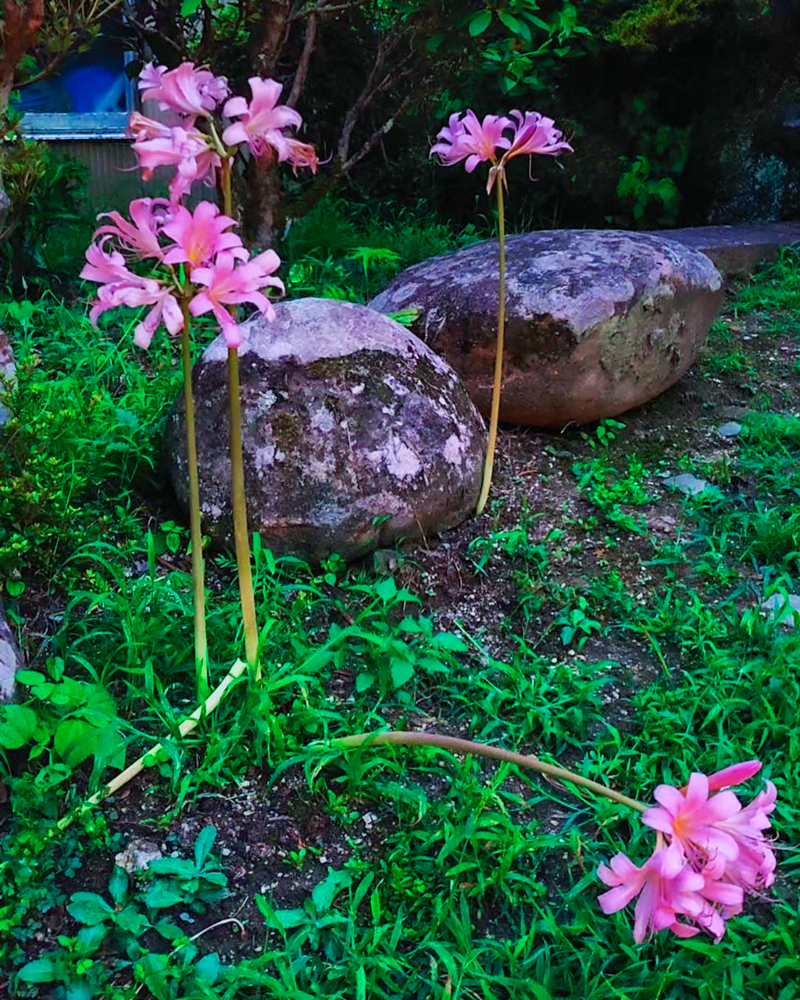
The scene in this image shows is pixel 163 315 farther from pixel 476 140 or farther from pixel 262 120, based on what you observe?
pixel 476 140

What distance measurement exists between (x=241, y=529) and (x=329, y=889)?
0.75 metres

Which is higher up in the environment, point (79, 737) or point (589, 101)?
point (589, 101)

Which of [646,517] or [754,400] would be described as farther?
[754,400]

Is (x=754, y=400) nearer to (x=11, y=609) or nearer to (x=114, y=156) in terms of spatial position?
(x=11, y=609)

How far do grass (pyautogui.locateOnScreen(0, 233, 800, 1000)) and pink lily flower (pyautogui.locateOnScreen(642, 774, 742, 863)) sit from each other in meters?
0.24

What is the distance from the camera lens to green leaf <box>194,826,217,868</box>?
69.4 inches

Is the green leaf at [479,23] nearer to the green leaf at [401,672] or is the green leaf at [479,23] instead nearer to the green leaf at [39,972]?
the green leaf at [401,672]

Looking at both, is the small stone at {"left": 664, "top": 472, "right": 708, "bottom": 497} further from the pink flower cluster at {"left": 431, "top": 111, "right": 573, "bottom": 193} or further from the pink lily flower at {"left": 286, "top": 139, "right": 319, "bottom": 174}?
the pink lily flower at {"left": 286, "top": 139, "right": 319, "bottom": 174}

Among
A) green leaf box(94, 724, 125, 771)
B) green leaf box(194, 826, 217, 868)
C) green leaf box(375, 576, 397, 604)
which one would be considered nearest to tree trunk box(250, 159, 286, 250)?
green leaf box(375, 576, 397, 604)

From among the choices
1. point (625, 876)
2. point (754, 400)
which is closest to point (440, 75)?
point (754, 400)

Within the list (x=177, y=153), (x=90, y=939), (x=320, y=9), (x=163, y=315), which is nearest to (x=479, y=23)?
(x=320, y=9)

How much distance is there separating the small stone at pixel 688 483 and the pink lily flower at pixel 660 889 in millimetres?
2126

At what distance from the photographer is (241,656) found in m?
2.19

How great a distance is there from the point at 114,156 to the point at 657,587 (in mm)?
5925
